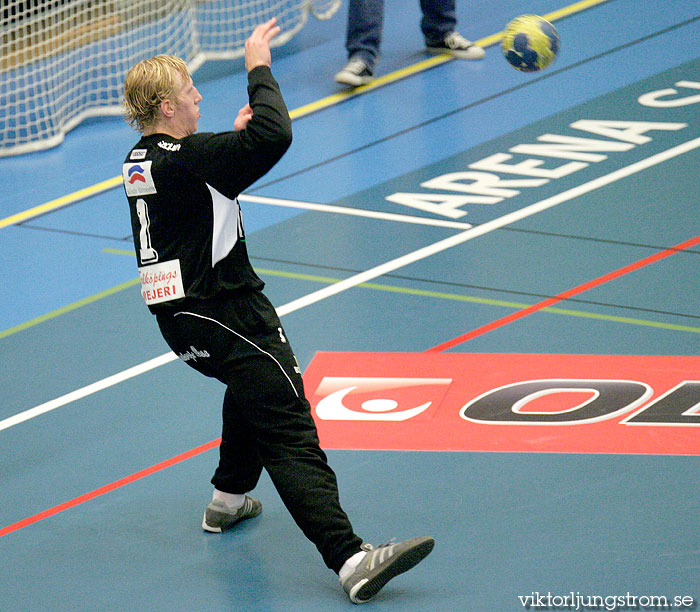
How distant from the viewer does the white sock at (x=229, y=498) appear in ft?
17.8

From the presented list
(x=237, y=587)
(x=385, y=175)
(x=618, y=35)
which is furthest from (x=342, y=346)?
(x=618, y=35)

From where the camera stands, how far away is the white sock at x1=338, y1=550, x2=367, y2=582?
15.8 ft

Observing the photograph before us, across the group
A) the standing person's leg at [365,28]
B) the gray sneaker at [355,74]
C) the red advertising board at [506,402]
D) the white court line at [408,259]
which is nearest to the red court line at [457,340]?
the red advertising board at [506,402]

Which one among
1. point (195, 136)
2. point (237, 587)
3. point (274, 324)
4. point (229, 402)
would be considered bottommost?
point (237, 587)

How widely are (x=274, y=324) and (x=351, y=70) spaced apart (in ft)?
23.1

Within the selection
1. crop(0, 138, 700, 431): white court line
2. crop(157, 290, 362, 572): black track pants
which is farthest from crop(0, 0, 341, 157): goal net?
A: crop(157, 290, 362, 572): black track pants

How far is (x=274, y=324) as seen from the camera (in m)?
5.02

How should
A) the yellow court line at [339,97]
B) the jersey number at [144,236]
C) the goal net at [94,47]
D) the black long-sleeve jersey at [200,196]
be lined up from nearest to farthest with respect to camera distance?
the black long-sleeve jersey at [200,196] → the jersey number at [144,236] → the yellow court line at [339,97] → the goal net at [94,47]

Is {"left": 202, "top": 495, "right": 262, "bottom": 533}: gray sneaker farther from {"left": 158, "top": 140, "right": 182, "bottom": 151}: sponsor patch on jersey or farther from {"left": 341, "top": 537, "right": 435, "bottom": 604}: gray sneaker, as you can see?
{"left": 158, "top": 140, "right": 182, "bottom": 151}: sponsor patch on jersey

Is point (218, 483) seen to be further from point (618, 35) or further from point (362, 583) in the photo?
point (618, 35)

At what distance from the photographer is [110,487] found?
5.92 meters

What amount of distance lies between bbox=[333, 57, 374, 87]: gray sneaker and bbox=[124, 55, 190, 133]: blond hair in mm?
6874

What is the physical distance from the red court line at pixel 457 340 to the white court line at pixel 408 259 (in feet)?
3.06

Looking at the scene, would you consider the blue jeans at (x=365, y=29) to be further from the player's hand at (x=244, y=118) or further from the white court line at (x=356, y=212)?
the player's hand at (x=244, y=118)
